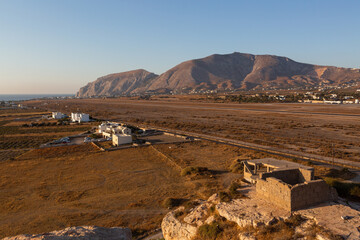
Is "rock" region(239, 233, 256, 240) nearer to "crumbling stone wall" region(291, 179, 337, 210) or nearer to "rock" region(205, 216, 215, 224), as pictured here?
"rock" region(205, 216, 215, 224)

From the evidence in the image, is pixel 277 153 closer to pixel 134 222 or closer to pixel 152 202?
pixel 152 202

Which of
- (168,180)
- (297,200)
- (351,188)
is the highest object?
(297,200)

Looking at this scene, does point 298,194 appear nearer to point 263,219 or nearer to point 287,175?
point 263,219

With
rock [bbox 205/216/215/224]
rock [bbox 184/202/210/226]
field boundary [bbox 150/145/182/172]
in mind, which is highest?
rock [bbox 205/216/215/224]

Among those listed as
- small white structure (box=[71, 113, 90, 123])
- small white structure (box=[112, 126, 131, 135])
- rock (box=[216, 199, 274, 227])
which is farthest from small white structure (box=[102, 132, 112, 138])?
rock (box=[216, 199, 274, 227])

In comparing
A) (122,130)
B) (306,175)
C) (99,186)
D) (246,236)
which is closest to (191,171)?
(99,186)

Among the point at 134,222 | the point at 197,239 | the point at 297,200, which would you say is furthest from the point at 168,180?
the point at 297,200
